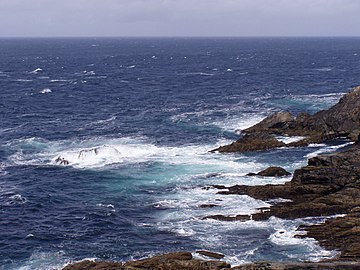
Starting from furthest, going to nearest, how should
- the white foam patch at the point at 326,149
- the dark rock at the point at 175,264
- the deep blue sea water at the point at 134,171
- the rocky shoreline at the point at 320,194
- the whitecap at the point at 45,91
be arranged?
the whitecap at the point at 45,91
the white foam patch at the point at 326,149
the deep blue sea water at the point at 134,171
the rocky shoreline at the point at 320,194
the dark rock at the point at 175,264

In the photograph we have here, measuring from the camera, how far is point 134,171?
7469cm

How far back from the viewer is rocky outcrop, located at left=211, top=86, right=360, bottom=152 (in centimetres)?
8244

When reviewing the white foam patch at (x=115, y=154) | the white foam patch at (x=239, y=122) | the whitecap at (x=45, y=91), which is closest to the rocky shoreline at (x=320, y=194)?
the white foam patch at (x=115, y=154)

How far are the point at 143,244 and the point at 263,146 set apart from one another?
35.4 m

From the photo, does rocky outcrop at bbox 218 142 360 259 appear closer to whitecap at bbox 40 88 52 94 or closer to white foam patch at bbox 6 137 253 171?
white foam patch at bbox 6 137 253 171

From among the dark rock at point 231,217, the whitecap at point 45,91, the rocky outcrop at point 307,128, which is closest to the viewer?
the dark rock at point 231,217

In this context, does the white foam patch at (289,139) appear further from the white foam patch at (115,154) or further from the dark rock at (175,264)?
the dark rock at (175,264)

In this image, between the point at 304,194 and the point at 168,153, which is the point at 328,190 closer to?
the point at 304,194

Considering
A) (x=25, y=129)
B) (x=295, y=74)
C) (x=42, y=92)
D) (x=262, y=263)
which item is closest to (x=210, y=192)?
(x=262, y=263)

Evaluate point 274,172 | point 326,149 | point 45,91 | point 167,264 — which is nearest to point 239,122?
point 326,149

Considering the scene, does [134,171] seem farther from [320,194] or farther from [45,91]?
[45,91]

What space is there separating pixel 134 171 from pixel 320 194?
26.0m

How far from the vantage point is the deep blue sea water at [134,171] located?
5128 centimetres

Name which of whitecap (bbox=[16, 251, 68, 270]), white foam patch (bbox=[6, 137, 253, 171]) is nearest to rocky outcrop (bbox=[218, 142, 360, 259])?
white foam patch (bbox=[6, 137, 253, 171])
